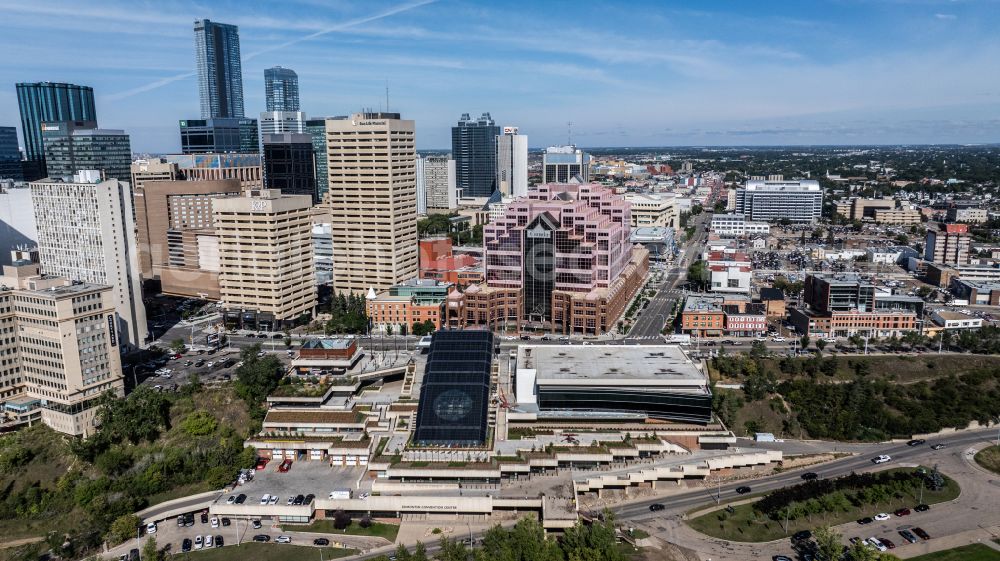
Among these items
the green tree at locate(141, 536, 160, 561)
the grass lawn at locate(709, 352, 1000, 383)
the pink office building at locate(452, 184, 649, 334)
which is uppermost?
the pink office building at locate(452, 184, 649, 334)

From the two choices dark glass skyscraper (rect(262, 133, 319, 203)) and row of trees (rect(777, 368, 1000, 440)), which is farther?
dark glass skyscraper (rect(262, 133, 319, 203))

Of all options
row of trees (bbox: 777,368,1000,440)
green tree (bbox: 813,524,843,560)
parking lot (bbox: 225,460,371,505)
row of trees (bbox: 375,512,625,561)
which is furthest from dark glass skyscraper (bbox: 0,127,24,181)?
green tree (bbox: 813,524,843,560)

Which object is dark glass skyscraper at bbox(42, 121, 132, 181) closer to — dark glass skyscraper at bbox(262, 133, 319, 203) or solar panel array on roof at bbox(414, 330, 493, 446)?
dark glass skyscraper at bbox(262, 133, 319, 203)

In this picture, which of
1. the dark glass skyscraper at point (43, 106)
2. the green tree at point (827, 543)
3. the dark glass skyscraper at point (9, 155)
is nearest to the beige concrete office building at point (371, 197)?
the green tree at point (827, 543)

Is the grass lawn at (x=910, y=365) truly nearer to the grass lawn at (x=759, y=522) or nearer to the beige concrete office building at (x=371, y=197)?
the grass lawn at (x=759, y=522)

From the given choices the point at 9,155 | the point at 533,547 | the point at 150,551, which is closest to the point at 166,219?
the point at 9,155

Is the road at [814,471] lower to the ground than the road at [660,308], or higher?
lower

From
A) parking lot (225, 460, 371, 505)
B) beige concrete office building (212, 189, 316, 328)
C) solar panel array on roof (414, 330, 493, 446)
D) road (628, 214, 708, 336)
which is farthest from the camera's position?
road (628, 214, 708, 336)
